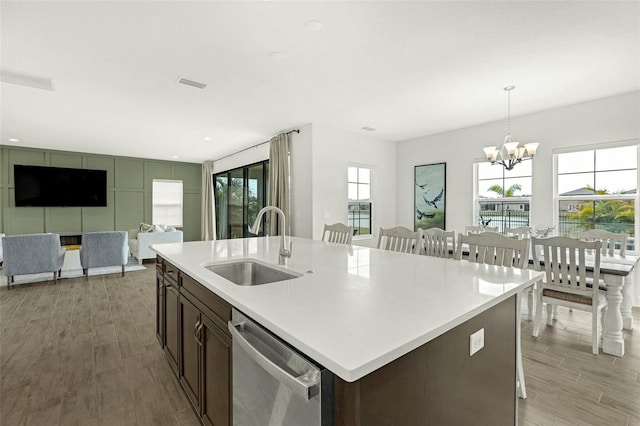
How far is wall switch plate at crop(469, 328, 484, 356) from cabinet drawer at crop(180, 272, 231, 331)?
955 millimetres

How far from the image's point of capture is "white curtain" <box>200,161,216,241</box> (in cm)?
853

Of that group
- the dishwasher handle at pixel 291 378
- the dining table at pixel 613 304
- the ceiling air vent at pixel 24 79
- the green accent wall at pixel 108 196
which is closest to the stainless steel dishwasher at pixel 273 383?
the dishwasher handle at pixel 291 378

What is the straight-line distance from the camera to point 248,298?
1.16 metres

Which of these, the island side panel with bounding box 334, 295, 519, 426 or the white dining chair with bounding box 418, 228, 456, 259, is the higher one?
the white dining chair with bounding box 418, 228, 456, 259

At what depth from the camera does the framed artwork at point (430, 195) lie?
540 centimetres

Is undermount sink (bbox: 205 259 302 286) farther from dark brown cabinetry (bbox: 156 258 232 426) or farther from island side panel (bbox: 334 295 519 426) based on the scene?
island side panel (bbox: 334 295 519 426)

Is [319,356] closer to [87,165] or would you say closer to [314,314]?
[314,314]

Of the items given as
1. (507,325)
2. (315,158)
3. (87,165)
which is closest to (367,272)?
(507,325)

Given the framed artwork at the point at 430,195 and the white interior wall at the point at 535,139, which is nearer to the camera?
the white interior wall at the point at 535,139

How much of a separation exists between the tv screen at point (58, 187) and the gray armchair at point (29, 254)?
305 cm

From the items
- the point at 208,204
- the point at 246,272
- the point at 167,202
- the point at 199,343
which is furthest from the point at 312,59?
the point at 167,202

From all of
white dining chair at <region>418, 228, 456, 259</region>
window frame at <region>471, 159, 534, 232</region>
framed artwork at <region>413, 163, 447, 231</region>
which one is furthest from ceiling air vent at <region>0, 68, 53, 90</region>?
window frame at <region>471, 159, 534, 232</region>

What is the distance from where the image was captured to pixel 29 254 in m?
4.58

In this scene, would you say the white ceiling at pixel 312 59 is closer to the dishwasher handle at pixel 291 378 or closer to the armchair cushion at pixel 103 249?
the armchair cushion at pixel 103 249
